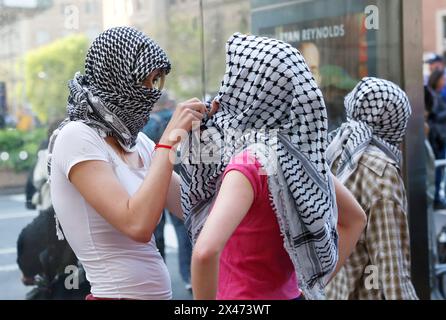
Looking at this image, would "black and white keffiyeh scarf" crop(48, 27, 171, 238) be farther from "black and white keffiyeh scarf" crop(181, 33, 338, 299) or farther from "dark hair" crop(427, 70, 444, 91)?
"dark hair" crop(427, 70, 444, 91)

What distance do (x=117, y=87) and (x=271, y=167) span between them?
67 centimetres

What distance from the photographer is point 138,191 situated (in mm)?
2486

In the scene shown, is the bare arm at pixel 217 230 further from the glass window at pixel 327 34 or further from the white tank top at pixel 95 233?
the glass window at pixel 327 34

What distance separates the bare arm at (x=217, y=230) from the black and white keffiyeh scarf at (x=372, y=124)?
2019 millimetres

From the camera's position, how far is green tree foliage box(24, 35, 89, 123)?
5.07 metres

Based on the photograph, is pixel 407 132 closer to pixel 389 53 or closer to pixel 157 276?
pixel 389 53

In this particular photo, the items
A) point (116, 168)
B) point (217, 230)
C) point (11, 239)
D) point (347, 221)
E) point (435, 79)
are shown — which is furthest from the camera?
point (435, 79)

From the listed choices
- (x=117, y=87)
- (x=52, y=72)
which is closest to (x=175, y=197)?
(x=117, y=87)

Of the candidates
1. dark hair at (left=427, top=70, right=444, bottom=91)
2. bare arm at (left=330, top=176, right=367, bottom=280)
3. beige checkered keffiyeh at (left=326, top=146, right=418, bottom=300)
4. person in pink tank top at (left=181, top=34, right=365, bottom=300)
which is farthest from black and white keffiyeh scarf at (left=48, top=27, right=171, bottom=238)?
dark hair at (left=427, top=70, right=444, bottom=91)

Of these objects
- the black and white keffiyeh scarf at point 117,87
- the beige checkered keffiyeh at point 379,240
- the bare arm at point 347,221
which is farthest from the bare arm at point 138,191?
the beige checkered keffiyeh at point 379,240

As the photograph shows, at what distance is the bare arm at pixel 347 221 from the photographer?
275 centimetres

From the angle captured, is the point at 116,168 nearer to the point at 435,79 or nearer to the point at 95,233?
the point at 95,233

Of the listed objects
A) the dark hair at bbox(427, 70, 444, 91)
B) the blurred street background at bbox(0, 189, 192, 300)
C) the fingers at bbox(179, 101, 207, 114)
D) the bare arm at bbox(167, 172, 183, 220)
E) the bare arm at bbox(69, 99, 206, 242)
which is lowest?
the blurred street background at bbox(0, 189, 192, 300)

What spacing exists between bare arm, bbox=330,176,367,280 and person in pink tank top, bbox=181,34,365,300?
0.84 feet
